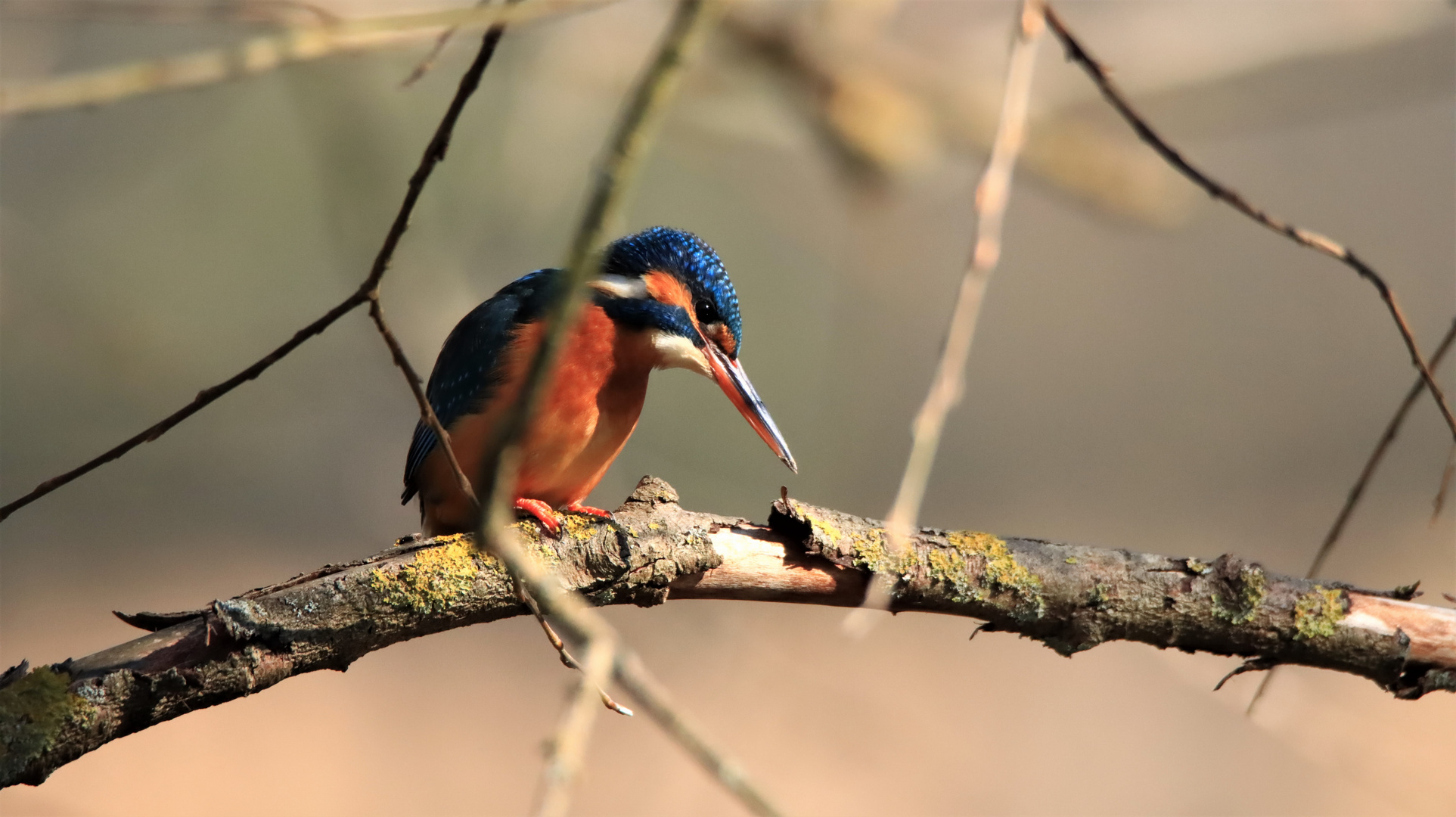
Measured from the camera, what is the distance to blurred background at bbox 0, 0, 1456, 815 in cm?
316

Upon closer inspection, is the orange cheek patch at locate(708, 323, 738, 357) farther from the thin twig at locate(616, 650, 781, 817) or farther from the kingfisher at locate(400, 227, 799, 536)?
the thin twig at locate(616, 650, 781, 817)

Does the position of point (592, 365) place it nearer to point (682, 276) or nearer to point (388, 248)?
point (682, 276)

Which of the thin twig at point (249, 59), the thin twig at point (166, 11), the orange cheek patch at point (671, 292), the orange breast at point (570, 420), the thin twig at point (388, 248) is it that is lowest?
the thin twig at point (388, 248)

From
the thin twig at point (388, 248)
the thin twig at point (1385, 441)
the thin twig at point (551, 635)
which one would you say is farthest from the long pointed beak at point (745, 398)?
the thin twig at point (388, 248)

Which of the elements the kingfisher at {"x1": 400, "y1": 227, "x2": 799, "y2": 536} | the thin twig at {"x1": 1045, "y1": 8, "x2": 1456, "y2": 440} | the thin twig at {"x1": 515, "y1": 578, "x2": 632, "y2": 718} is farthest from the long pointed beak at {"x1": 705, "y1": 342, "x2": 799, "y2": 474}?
the thin twig at {"x1": 1045, "y1": 8, "x2": 1456, "y2": 440}

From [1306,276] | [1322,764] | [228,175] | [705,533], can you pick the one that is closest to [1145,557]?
[1322,764]

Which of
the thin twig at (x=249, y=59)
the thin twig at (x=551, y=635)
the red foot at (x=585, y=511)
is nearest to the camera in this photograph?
the thin twig at (x=249, y=59)

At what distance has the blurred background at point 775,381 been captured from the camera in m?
3.16

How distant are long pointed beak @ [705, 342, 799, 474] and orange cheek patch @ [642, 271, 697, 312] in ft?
0.40

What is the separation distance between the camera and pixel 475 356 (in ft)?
9.38

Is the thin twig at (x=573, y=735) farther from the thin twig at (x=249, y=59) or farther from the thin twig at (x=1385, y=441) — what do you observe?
the thin twig at (x=1385, y=441)

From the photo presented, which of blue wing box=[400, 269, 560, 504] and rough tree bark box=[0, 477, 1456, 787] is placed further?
blue wing box=[400, 269, 560, 504]

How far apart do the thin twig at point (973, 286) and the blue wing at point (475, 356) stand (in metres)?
1.79

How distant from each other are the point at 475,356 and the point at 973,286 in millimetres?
2051
